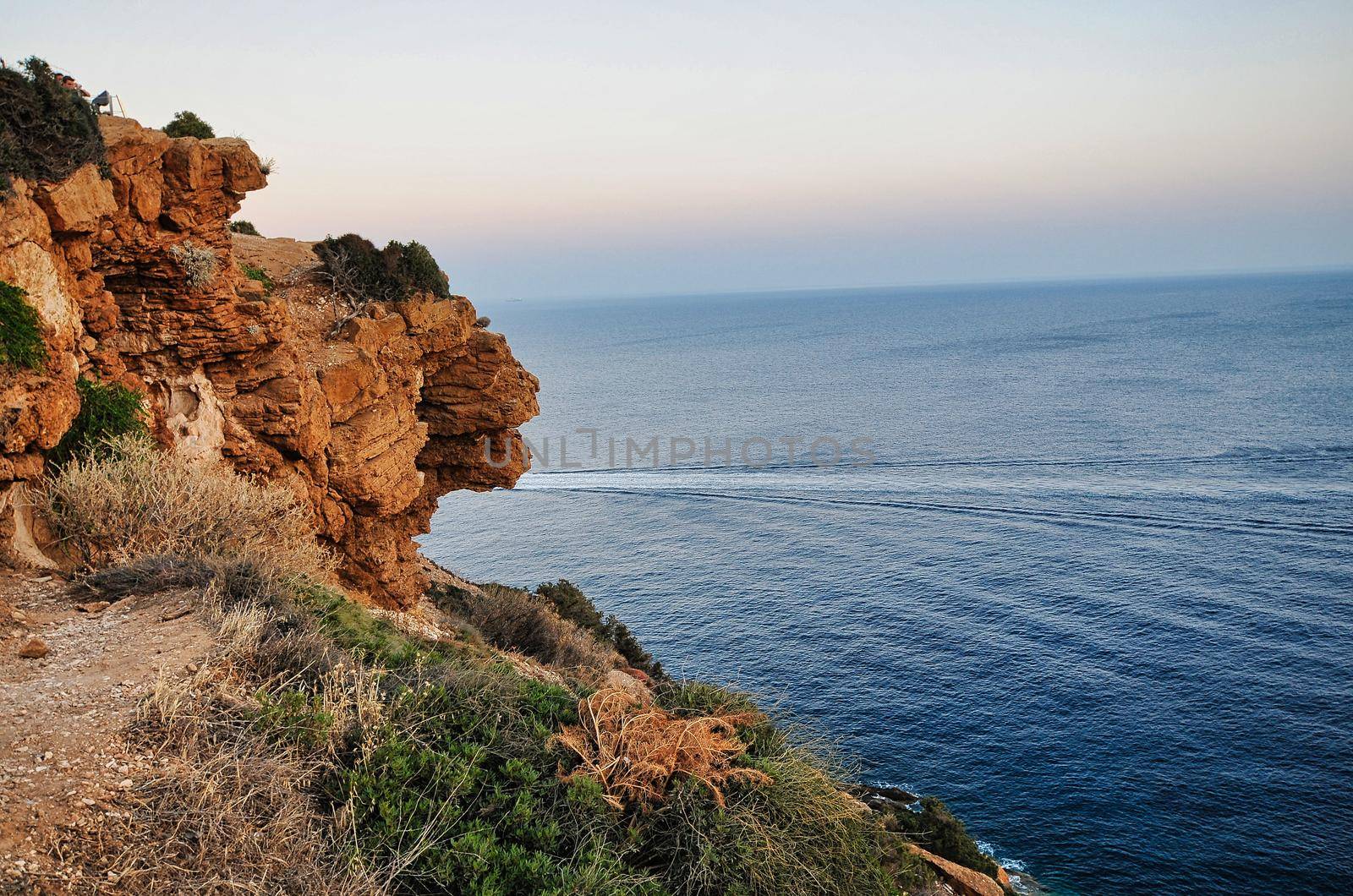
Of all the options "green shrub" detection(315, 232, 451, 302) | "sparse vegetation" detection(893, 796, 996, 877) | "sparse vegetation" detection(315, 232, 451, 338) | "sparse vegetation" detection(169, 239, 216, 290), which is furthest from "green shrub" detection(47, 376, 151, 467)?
"sparse vegetation" detection(893, 796, 996, 877)

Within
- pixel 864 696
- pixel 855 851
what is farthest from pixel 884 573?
A: pixel 855 851

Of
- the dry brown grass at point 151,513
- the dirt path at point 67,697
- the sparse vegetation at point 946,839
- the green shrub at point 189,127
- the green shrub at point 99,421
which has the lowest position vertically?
the sparse vegetation at point 946,839

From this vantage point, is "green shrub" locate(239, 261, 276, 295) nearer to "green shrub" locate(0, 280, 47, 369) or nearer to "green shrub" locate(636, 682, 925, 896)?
"green shrub" locate(0, 280, 47, 369)

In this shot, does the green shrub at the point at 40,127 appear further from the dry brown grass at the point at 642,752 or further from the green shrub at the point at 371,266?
the dry brown grass at the point at 642,752

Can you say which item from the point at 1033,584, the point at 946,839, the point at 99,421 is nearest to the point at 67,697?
the point at 99,421

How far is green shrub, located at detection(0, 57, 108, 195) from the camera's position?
9.62 meters

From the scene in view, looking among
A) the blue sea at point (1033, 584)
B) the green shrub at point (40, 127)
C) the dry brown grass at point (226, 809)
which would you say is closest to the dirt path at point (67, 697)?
the dry brown grass at point (226, 809)

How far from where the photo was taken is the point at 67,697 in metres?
6.70

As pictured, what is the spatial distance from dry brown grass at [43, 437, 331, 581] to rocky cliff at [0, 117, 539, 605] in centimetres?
48

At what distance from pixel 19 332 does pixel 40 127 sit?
8.83ft

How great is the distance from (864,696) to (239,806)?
28.2 m

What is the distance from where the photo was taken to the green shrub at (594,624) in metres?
29.7

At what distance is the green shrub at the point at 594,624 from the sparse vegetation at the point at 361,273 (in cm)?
1392

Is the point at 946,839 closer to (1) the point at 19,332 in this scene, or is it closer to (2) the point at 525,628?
(2) the point at 525,628
